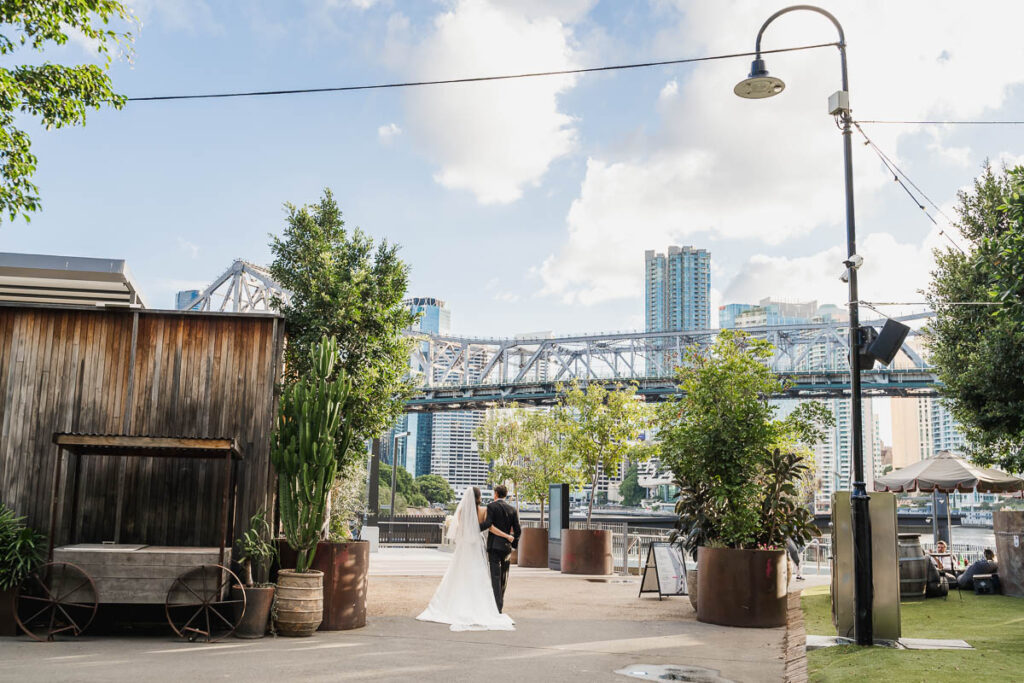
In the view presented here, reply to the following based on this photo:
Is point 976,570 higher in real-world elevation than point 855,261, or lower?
lower

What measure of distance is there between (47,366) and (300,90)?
499 cm

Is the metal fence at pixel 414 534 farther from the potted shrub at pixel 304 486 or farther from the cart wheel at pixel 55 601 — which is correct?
the cart wheel at pixel 55 601

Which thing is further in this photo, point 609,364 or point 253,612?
point 609,364

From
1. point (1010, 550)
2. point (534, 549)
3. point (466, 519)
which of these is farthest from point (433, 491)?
point (466, 519)

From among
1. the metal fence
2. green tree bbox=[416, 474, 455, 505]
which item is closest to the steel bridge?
green tree bbox=[416, 474, 455, 505]

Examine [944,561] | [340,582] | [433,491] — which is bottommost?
[433,491]

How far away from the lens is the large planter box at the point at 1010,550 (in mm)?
14469

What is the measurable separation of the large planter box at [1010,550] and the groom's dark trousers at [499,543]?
→ 9051mm

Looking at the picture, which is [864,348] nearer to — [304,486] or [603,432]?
[304,486]

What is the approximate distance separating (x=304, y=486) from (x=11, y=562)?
3152 millimetres

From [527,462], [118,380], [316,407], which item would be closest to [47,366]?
[118,380]

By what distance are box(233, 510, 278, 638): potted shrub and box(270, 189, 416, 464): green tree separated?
1.83 m

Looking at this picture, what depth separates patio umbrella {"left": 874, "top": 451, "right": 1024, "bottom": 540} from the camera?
56.3 feet

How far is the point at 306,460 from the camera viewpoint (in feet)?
32.6
